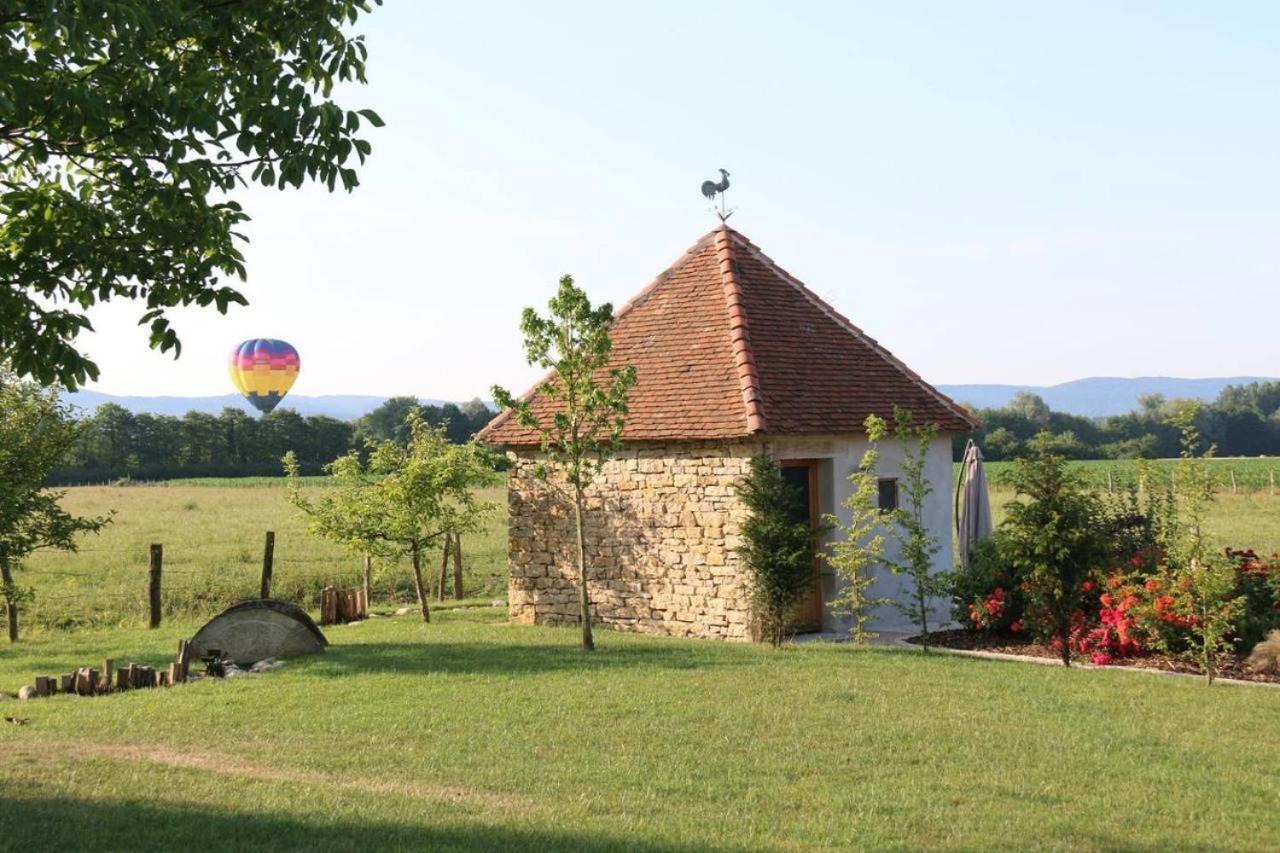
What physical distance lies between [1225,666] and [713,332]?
8939 millimetres

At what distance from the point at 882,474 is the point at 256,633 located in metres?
9.64

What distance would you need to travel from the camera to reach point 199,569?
28.9 m

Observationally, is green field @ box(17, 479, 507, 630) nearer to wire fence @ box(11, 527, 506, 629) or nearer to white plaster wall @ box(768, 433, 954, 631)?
wire fence @ box(11, 527, 506, 629)

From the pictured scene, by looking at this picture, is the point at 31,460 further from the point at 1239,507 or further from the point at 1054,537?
the point at 1239,507

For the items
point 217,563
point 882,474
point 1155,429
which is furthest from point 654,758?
point 1155,429

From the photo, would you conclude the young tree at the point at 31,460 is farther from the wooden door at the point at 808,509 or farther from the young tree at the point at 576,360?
the wooden door at the point at 808,509

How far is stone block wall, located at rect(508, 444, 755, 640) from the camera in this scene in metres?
17.6

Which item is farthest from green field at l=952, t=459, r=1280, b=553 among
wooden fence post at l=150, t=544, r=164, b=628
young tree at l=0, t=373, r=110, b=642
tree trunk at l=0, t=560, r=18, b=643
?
tree trunk at l=0, t=560, r=18, b=643

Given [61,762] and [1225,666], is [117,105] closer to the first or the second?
[61,762]

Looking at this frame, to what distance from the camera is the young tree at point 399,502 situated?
67.8 ft

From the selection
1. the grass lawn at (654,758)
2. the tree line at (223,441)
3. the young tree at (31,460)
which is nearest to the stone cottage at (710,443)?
the grass lawn at (654,758)

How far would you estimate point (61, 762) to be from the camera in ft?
31.4

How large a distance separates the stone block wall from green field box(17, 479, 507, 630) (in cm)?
365

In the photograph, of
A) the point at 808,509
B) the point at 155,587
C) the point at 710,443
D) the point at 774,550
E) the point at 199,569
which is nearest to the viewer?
the point at 774,550
